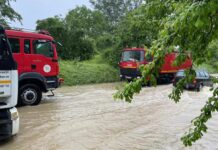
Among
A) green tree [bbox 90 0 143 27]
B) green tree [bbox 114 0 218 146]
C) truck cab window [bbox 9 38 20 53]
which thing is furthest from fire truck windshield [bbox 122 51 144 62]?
green tree [bbox 90 0 143 27]

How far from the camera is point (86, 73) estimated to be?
2694 cm

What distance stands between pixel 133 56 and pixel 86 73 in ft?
13.6

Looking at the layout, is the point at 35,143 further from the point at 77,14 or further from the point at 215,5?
the point at 77,14

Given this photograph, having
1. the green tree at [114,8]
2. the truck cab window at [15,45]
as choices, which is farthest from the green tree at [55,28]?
the green tree at [114,8]

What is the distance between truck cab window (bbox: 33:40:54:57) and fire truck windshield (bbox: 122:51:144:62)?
10637mm

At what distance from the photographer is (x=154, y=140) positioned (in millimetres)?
8586

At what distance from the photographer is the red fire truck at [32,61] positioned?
43.7 feet

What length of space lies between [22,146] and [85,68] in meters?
20.2

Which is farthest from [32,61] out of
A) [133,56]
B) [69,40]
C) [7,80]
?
[69,40]

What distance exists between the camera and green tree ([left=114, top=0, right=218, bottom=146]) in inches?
96.5

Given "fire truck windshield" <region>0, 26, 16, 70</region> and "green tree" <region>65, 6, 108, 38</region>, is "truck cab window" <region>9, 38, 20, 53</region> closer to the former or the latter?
"fire truck windshield" <region>0, 26, 16, 70</region>

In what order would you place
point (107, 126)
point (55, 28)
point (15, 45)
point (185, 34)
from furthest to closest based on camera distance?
point (55, 28)
point (15, 45)
point (107, 126)
point (185, 34)

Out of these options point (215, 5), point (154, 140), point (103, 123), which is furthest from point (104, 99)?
point (215, 5)

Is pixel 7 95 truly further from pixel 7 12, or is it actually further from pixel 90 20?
pixel 90 20
